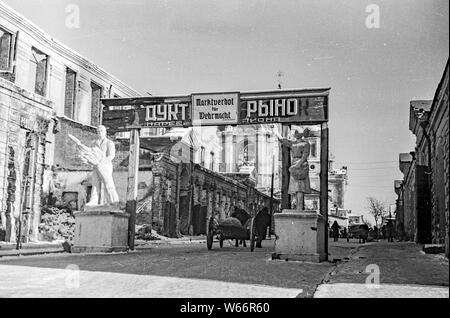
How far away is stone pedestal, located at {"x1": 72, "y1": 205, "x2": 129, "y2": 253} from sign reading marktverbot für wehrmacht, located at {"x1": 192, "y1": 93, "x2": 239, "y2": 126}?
261 cm

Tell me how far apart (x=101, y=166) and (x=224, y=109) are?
2811 mm

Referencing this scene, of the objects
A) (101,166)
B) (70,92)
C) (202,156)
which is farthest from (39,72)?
(101,166)

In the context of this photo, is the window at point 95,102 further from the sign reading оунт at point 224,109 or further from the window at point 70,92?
the sign reading оунт at point 224,109

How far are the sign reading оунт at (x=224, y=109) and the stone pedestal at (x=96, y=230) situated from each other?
78.6 inches

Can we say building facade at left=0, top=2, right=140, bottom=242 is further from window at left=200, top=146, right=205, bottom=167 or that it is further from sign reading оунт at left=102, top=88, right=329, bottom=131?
window at left=200, top=146, right=205, bottom=167

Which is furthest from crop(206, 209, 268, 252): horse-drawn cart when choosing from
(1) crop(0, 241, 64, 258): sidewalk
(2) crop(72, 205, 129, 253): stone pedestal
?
(1) crop(0, 241, 64, 258): sidewalk

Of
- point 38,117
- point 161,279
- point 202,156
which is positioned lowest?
point 161,279

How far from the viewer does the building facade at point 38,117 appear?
16.4 m

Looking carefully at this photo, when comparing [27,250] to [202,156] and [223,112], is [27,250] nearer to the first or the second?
[223,112]

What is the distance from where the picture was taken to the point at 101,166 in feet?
36.7

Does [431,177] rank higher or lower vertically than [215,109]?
lower

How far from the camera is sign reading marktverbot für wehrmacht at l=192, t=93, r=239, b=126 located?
424 inches
